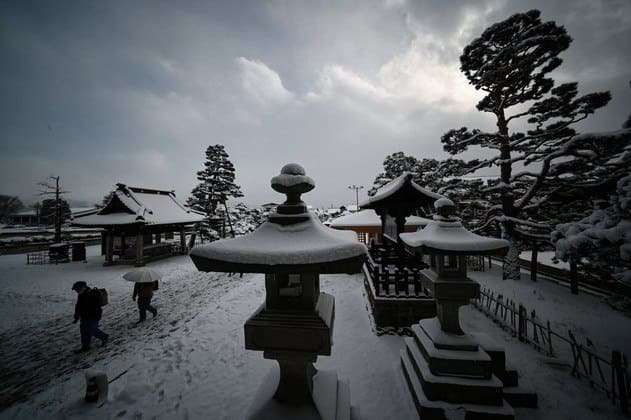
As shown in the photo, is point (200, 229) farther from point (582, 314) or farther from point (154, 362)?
point (582, 314)

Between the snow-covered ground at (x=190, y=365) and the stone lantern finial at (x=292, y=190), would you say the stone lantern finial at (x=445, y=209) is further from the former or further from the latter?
the snow-covered ground at (x=190, y=365)

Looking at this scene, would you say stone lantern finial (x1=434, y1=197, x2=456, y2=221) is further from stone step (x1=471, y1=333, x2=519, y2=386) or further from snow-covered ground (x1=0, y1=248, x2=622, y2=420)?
snow-covered ground (x1=0, y1=248, x2=622, y2=420)

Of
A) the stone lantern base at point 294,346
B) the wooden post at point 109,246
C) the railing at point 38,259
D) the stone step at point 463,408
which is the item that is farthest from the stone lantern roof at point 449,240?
the railing at point 38,259

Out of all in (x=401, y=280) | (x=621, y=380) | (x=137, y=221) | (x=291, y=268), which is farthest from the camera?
(x=137, y=221)

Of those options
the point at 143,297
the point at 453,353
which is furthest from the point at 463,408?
the point at 143,297

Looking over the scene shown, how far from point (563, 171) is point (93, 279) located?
22409 millimetres

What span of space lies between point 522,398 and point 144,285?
1043 centimetres

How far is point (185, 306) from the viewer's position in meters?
9.14

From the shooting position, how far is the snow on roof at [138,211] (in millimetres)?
14734

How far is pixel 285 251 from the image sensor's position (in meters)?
2.29

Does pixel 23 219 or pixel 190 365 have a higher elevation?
pixel 23 219

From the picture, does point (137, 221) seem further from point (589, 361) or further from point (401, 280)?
point (589, 361)

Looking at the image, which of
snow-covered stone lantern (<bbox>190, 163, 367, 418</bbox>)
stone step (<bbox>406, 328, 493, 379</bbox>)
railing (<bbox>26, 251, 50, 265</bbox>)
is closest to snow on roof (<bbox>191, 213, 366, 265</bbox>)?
snow-covered stone lantern (<bbox>190, 163, 367, 418</bbox>)

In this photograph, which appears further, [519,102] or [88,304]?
[519,102]
